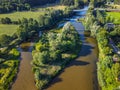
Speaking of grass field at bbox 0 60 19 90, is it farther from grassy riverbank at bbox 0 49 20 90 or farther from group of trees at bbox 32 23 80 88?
group of trees at bbox 32 23 80 88

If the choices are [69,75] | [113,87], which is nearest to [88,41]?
[69,75]

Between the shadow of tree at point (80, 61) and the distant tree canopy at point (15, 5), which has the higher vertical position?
the distant tree canopy at point (15, 5)

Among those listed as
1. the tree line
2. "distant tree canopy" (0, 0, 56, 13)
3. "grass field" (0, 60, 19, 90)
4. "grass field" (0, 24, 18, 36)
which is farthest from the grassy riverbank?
"distant tree canopy" (0, 0, 56, 13)

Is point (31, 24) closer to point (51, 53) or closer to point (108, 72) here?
point (51, 53)

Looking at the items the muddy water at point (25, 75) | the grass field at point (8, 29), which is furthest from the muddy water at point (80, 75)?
the grass field at point (8, 29)

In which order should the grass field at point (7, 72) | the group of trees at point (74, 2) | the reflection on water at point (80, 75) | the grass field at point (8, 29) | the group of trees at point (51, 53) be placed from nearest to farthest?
the reflection on water at point (80, 75) → the grass field at point (7, 72) → the group of trees at point (51, 53) → the grass field at point (8, 29) → the group of trees at point (74, 2)

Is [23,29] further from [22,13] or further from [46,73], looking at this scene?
[22,13]

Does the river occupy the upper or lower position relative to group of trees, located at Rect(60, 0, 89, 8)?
lower

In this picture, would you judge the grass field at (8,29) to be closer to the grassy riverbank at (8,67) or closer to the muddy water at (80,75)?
the grassy riverbank at (8,67)

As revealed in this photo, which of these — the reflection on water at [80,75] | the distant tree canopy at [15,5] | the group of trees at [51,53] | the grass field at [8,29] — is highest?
the distant tree canopy at [15,5]
